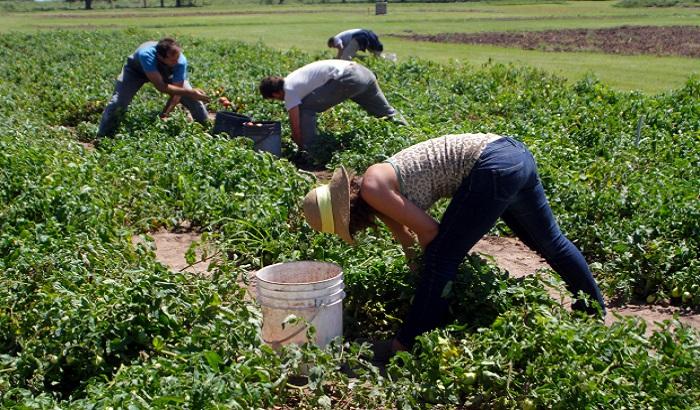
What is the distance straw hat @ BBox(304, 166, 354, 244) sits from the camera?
4.38 m

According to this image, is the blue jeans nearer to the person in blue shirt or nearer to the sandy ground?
the sandy ground

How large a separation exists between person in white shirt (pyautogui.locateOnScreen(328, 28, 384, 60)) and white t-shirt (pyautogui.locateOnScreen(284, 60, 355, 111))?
10.2 m

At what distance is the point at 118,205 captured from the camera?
286 inches

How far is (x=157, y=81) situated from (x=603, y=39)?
Result: 64.8 ft

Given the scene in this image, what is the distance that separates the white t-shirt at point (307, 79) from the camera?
9.11m

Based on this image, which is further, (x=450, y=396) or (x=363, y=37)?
(x=363, y=37)

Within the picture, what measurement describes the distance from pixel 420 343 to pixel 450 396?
0.35m

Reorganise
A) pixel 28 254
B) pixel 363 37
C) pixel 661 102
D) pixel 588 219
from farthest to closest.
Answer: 1. pixel 363 37
2. pixel 661 102
3. pixel 588 219
4. pixel 28 254

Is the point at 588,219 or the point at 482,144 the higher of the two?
the point at 482,144

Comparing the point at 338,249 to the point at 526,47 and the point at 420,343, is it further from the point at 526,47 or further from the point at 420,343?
the point at 526,47

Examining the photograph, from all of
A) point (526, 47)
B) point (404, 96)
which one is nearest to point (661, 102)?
point (404, 96)

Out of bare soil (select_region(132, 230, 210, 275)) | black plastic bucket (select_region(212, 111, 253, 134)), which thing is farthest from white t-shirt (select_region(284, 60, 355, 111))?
bare soil (select_region(132, 230, 210, 275))

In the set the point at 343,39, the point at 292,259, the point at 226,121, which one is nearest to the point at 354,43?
the point at 343,39

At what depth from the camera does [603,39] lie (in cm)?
2709
